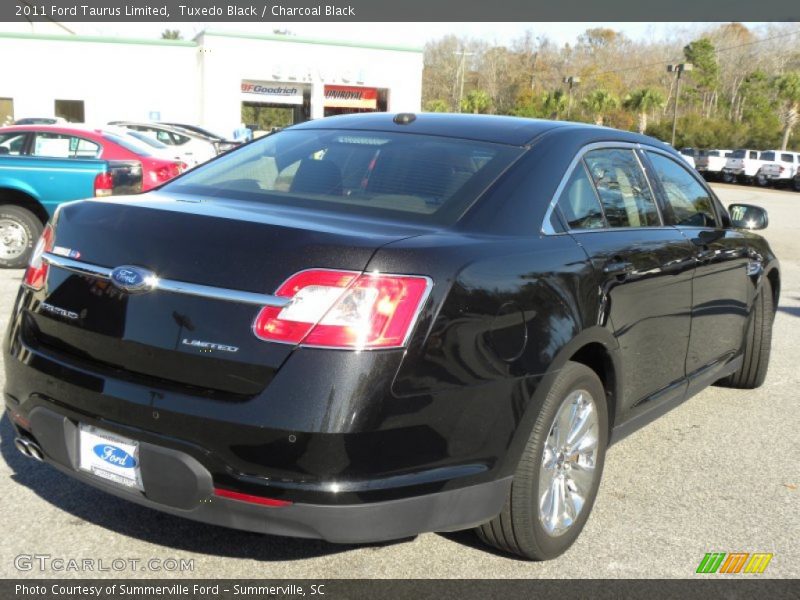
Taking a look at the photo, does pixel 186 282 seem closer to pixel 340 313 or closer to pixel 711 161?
pixel 340 313

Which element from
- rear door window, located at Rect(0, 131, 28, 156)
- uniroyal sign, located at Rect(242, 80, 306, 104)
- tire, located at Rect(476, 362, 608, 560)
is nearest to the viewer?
tire, located at Rect(476, 362, 608, 560)

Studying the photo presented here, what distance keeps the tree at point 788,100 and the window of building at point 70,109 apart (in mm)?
44130

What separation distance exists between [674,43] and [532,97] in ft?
125

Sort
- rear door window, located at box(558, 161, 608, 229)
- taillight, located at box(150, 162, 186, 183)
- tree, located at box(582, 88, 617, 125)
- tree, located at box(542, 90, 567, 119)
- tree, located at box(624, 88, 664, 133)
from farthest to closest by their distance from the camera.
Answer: tree, located at box(542, 90, 567, 119), tree, located at box(582, 88, 617, 125), tree, located at box(624, 88, 664, 133), taillight, located at box(150, 162, 186, 183), rear door window, located at box(558, 161, 608, 229)

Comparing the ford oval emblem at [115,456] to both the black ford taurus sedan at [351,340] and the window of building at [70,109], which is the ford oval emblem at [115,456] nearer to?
the black ford taurus sedan at [351,340]

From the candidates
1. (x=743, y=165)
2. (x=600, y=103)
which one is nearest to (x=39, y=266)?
(x=743, y=165)

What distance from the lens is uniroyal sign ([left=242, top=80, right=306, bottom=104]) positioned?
44.6 m

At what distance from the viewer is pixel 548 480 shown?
3.28 m

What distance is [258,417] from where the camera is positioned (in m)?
2.57

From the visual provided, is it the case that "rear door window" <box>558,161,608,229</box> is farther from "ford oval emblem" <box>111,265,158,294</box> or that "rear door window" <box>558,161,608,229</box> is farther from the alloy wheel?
"ford oval emblem" <box>111,265,158,294</box>

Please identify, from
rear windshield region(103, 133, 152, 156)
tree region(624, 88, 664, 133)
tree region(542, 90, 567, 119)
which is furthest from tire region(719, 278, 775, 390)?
tree region(542, 90, 567, 119)

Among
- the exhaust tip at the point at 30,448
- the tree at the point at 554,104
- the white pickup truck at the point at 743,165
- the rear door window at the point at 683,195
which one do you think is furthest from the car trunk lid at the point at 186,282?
the tree at the point at 554,104

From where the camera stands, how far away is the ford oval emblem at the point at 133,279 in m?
2.74

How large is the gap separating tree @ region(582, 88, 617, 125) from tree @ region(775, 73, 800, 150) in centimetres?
1266
